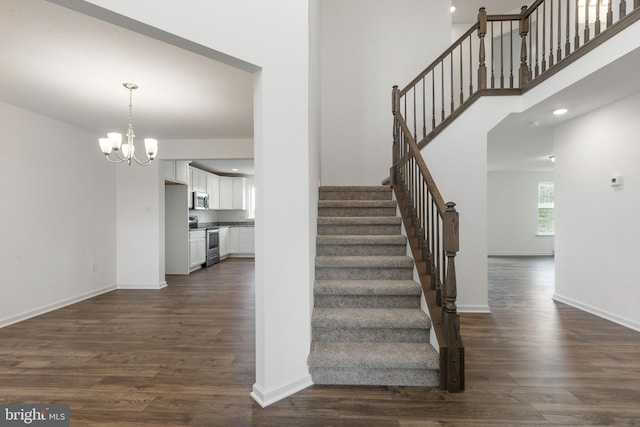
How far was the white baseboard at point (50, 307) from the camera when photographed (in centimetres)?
343

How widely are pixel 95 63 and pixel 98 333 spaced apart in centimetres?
255

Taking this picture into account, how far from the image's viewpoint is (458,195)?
12.2 feet

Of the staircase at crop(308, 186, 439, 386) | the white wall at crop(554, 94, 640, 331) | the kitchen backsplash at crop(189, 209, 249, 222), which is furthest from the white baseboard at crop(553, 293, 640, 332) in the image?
the kitchen backsplash at crop(189, 209, 249, 222)

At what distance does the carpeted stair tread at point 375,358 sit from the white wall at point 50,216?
12.2ft

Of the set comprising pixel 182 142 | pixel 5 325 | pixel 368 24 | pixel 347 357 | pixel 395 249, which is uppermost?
pixel 368 24

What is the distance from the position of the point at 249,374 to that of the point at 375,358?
95 cm

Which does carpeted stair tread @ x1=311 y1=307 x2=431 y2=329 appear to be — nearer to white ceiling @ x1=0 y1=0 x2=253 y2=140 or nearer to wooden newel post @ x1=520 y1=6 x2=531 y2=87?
white ceiling @ x1=0 y1=0 x2=253 y2=140

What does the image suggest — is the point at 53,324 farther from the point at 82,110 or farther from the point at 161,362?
the point at 82,110

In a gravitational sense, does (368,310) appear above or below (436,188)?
below

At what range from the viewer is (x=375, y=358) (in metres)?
2.08

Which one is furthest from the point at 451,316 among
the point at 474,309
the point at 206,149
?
the point at 206,149

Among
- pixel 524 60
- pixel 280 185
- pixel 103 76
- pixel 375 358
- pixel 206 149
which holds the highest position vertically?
pixel 524 60

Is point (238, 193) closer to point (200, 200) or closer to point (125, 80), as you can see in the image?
point (200, 200)

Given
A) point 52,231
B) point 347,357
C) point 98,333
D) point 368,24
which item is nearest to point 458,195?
point 347,357
